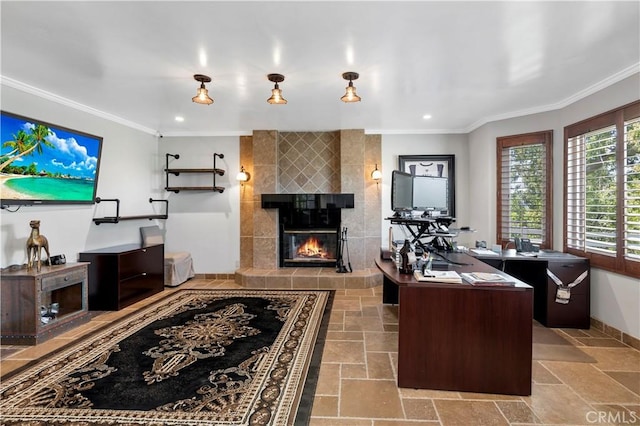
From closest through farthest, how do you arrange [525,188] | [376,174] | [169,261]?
[525,188], [169,261], [376,174]

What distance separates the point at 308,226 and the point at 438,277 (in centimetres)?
307

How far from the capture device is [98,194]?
3885 millimetres

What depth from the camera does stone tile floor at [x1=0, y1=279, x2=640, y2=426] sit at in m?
1.76

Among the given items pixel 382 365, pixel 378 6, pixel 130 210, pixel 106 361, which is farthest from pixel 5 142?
pixel 382 365

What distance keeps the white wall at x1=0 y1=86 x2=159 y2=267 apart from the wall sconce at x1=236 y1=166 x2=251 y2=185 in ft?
4.86

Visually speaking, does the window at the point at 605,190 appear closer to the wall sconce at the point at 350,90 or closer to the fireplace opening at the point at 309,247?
the wall sconce at the point at 350,90

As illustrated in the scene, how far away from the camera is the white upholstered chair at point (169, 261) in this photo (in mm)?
4516

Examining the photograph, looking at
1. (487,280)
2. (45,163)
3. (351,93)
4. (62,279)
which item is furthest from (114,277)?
(487,280)

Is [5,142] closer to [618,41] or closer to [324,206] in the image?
[324,206]

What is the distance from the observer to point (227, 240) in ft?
16.5

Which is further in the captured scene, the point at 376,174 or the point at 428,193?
the point at 376,174

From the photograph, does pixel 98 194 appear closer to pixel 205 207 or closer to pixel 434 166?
pixel 205 207

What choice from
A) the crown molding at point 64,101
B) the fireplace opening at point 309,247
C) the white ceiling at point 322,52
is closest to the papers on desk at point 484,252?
the white ceiling at point 322,52

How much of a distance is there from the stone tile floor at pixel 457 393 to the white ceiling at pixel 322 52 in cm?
252
